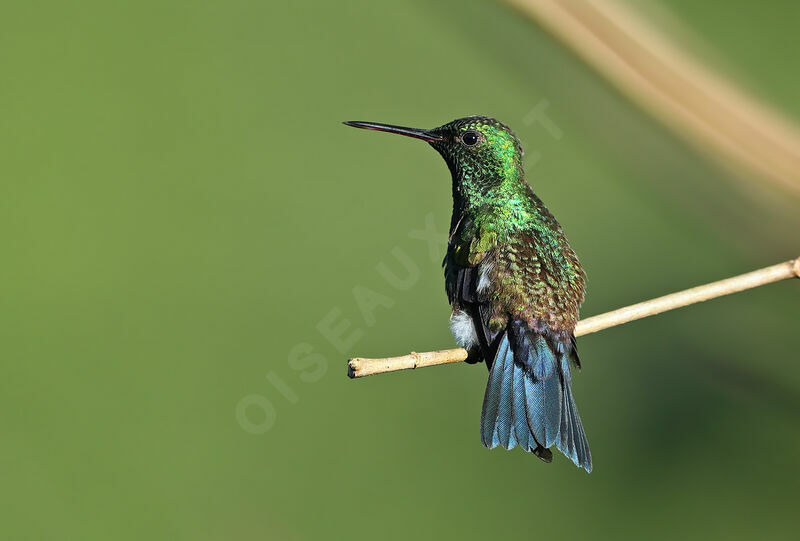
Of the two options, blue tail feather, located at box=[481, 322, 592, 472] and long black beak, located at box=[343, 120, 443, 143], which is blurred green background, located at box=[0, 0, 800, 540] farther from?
→ blue tail feather, located at box=[481, 322, 592, 472]

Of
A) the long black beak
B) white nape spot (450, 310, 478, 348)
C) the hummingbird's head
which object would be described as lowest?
white nape spot (450, 310, 478, 348)

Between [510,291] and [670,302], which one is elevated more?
[510,291]

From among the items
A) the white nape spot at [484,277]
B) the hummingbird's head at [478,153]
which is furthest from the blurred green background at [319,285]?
the white nape spot at [484,277]

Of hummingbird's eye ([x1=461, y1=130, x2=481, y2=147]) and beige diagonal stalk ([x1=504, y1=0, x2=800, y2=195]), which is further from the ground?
hummingbird's eye ([x1=461, y1=130, x2=481, y2=147])

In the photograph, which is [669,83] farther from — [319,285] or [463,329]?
[319,285]

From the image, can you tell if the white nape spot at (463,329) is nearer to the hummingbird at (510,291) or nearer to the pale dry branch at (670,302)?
the hummingbird at (510,291)

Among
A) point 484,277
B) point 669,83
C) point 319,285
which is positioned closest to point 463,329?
point 484,277

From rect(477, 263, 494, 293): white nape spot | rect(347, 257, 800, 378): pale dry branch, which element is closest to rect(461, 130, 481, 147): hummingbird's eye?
rect(477, 263, 494, 293): white nape spot
